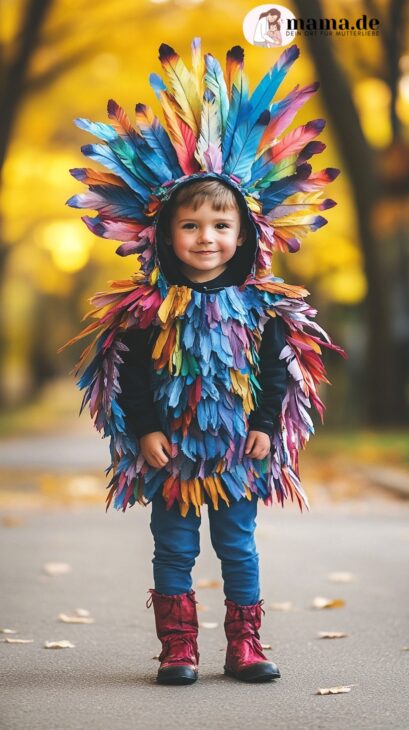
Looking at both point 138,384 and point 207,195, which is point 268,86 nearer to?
point 207,195

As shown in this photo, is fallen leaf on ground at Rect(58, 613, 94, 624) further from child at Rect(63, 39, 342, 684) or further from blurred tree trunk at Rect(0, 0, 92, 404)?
blurred tree trunk at Rect(0, 0, 92, 404)

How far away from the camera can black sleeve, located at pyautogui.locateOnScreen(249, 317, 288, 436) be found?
4.68 m

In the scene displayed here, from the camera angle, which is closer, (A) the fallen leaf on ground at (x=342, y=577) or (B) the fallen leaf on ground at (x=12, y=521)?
(A) the fallen leaf on ground at (x=342, y=577)

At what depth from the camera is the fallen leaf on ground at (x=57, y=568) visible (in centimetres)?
748

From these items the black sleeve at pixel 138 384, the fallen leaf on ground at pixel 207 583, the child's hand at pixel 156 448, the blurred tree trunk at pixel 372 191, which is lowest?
the fallen leaf on ground at pixel 207 583

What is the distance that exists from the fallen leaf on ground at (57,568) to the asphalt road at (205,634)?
5cm

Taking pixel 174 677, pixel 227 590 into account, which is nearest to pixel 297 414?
pixel 227 590

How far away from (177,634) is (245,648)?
244mm

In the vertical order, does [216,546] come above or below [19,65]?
below

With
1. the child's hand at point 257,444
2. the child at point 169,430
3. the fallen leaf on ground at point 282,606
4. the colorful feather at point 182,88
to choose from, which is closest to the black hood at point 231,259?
the child at point 169,430

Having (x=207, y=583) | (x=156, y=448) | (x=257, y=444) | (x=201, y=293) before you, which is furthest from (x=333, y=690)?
(x=207, y=583)

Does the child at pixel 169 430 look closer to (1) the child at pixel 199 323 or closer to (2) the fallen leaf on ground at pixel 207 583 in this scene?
(1) the child at pixel 199 323

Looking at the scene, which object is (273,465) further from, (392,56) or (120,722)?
(392,56)

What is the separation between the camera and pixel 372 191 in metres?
20.1
